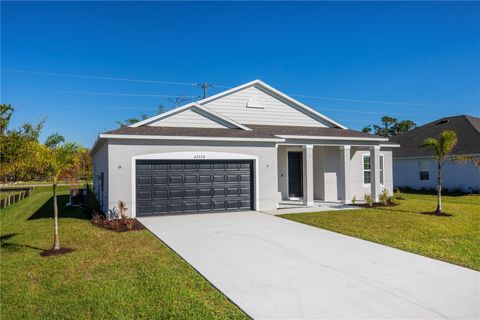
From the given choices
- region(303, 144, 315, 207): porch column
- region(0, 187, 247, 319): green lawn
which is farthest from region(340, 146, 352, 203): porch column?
region(0, 187, 247, 319): green lawn

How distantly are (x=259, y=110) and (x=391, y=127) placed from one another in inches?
1868

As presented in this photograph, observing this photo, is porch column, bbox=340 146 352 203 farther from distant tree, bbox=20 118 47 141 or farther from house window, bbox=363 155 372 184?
distant tree, bbox=20 118 47 141

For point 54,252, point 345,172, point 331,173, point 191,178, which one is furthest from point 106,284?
point 331,173

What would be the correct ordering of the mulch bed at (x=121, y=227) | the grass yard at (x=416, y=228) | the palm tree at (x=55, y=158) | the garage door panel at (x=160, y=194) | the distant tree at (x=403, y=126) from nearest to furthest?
the grass yard at (x=416, y=228) < the palm tree at (x=55, y=158) < the mulch bed at (x=121, y=227) < the garage door panel at (x=160, y=194) < the distant tree at (x=403, y=126)

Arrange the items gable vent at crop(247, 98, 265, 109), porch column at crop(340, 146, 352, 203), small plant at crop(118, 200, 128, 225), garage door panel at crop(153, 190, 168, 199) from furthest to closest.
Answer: gable vent at crop(247, 98, 265, 109)
porch column at crop(340, 146, 352, 203)
garage door panel at crop(153, 190, 168, 199)
small plant at crop(118, 200, 128, 225)

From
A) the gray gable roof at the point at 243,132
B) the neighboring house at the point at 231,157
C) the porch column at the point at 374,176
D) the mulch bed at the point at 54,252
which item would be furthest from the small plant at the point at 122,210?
the porch column at the point at 374,176

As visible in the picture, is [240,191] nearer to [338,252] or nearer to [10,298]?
[338,252]

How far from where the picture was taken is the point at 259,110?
18578 mm

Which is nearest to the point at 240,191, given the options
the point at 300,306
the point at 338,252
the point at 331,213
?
the point at 331,213

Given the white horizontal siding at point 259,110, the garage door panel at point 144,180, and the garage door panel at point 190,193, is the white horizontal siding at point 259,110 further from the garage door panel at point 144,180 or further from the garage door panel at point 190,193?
the garage door panel at point 144,180

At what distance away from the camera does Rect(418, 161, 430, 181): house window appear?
84.2 feet

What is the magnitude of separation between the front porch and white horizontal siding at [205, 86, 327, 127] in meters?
1.75

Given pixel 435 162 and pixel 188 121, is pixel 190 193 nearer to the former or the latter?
pixel 188 121

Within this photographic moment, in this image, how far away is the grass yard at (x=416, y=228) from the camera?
7.89m
